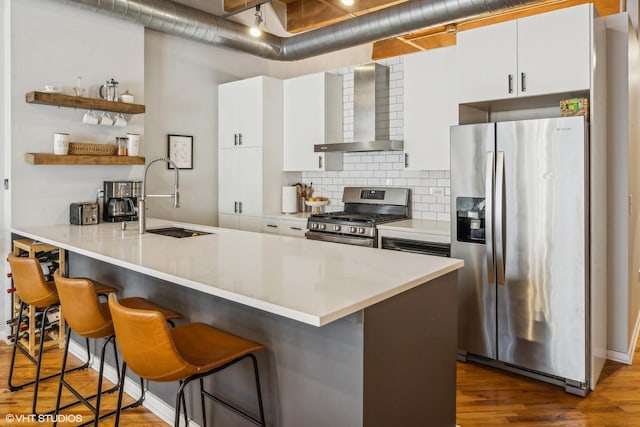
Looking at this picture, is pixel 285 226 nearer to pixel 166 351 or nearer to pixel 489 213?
pixel 489 213

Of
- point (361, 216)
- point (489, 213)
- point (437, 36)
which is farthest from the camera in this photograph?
point (437, 36)

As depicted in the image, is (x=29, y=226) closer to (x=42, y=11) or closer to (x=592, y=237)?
(x=42, y=11)

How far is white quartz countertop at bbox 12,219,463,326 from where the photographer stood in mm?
1571

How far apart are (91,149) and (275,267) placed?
8.81 ft

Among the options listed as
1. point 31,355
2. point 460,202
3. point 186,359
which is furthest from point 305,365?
point 31,355

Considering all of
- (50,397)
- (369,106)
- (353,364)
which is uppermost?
(369,106)

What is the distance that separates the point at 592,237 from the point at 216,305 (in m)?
2.32

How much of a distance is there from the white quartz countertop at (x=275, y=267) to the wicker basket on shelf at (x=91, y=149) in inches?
37.2

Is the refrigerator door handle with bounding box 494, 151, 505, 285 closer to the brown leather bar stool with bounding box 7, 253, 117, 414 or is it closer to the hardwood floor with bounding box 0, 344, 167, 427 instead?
the hardwood floor with bounding box 0, 344, 167, 427

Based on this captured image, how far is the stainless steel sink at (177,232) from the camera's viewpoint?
10.9 feet

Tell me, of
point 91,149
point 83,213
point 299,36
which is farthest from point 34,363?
point 299,36

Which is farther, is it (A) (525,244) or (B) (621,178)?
(B) (621,178)

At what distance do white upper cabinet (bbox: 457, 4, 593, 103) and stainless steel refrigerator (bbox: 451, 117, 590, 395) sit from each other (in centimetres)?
37

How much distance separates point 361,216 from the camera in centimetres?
440
